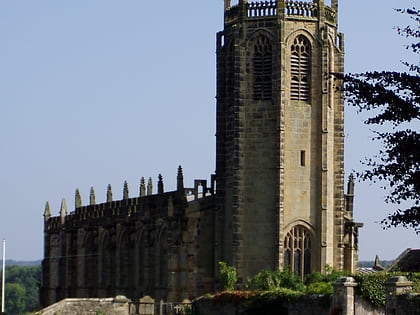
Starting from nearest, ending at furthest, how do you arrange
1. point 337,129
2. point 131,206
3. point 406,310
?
1. point 406,310
2. point 337,129
3. point 131,206

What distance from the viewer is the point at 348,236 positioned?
78875 millimetres

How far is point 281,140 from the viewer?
7388 centimetres

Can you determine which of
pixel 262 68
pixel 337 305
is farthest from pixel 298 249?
pixel 337 305

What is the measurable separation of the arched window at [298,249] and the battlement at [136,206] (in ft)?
21.1

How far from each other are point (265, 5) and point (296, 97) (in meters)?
5.11

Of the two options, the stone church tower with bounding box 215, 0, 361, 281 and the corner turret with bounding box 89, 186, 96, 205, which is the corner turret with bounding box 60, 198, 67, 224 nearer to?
the corner turret with bounding box 89, 186, 96, 205

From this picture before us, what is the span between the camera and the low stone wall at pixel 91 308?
6359cm

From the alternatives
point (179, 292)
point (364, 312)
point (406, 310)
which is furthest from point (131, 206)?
point (406, 310)

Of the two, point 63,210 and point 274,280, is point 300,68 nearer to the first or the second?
point 274,280

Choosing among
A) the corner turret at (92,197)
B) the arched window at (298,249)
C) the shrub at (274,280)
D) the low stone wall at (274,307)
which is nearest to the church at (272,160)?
the arched window at (298,249)

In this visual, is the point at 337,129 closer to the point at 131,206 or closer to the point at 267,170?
the point at 267,170

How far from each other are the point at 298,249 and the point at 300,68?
9456 millimetres

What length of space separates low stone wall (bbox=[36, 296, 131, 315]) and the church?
10866 mm

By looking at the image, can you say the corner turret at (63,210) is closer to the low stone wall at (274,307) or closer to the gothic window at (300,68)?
the gothic window at (300,68)
